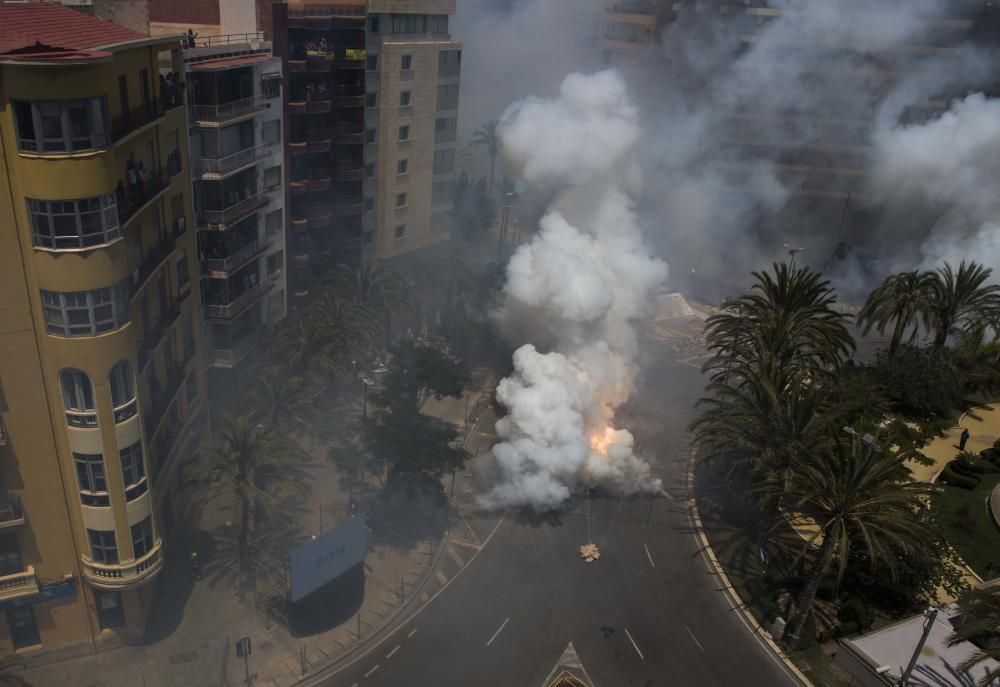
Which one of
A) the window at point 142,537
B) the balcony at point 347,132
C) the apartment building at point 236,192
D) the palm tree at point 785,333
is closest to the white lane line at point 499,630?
the window at point 142,537

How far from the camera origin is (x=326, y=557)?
37.7 metres

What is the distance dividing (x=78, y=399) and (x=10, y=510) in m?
5.15

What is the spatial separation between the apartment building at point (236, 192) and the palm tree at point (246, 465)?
25.7ft

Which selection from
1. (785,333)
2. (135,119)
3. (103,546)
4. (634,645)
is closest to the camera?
(135,119)

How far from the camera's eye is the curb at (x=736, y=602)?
3847 centimetres

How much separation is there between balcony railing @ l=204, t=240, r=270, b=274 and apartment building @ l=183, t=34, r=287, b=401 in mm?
53

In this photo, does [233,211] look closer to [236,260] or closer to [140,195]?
[236,260]

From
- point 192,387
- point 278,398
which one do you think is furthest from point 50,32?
point 278,398

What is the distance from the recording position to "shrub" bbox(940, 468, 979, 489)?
4978 cm

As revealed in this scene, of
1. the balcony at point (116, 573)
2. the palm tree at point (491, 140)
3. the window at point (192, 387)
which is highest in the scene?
the palm tree at point (491, 140)

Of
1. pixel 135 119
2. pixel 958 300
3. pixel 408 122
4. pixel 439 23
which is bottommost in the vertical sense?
pixel 958 300

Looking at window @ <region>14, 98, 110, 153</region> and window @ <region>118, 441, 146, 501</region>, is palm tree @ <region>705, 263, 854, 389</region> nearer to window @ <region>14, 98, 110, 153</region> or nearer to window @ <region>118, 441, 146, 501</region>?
window @ <region>118, 441, 146, 501</region>

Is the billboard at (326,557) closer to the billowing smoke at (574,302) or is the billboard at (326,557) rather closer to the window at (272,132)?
the billowing smoke at (574,302)

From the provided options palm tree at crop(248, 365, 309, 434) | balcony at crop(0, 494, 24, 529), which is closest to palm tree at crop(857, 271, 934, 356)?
A: palm tree at crop(248, 365, 309, 434)
